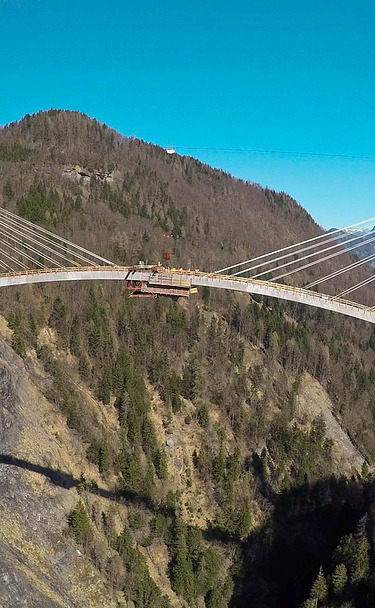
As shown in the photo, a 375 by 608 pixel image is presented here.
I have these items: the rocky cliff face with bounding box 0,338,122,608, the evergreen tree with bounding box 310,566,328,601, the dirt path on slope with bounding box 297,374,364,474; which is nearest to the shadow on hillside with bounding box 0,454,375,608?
the rocky cliff face with bounding box 0,338,122,608

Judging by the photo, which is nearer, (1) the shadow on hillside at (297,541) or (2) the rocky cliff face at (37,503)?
(2) the rocky cliff face at (37,503)

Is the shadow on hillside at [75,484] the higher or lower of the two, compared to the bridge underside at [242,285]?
lower

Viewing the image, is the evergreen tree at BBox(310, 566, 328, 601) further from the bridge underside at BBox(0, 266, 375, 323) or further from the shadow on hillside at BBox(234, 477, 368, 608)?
the bridge underside at BBox(0, 266, 375, 323)

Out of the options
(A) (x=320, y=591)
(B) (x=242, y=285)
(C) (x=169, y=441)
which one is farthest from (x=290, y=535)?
(B) (x=242, y=285)

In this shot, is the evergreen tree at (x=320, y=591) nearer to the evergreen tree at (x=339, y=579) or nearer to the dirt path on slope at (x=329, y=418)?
the evergreen tree at (x=339, y=579)

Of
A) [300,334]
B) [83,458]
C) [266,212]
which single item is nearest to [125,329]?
[83,458]

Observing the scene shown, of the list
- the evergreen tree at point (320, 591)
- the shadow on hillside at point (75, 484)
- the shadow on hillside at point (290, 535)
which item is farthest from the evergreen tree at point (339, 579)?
the shadow on hillside at point (75, 484)

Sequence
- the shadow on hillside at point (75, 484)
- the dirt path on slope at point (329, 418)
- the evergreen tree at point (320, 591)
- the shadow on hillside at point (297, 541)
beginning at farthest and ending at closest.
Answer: the dirt path on slope at point (329, 418) → the shadow on hillside at point (297, 541) → the evergreen tree at point (320, 591) → the shadow on hillside at point (75, 484)

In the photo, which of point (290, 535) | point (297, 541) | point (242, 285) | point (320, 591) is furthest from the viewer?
point (290, 535)

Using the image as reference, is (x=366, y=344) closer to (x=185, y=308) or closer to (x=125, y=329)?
(x=185, y=308)

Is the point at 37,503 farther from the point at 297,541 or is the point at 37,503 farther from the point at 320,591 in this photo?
the point at 297,541
